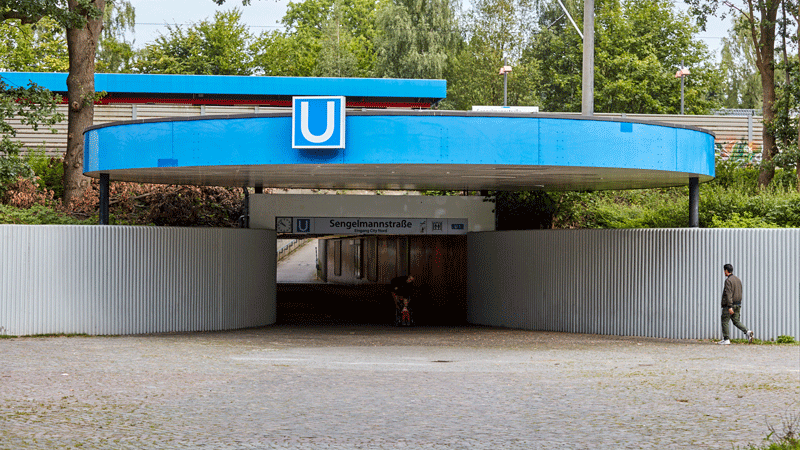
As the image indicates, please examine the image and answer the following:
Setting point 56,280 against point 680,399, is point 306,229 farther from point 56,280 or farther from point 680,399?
point 680,399

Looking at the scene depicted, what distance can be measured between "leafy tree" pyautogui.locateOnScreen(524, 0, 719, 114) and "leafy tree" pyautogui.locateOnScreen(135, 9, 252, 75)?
21.0 metres

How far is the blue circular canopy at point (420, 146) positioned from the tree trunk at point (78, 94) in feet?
21.9

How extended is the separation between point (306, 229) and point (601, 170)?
8.85m

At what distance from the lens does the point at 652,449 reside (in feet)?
23.3

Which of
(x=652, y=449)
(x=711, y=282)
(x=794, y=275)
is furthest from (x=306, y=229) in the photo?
(x=652, y=449)

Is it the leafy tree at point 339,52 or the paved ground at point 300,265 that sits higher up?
the leafy tree at point 339,52

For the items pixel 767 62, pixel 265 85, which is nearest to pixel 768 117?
pixel 767 62

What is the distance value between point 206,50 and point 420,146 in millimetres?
50276

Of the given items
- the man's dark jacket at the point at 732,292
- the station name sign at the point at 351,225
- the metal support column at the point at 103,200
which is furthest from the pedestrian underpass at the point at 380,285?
the man's dark jacket at the point at 732,292

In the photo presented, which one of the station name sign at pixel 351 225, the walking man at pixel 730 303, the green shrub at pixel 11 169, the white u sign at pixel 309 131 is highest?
the white u sign at pixel 309 131

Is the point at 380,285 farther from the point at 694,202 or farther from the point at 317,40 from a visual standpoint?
the point at 317,40

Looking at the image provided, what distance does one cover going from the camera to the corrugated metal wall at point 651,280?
16.0 metres

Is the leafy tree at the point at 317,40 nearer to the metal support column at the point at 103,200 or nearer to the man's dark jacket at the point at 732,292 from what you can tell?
the metal support column at the point at 103,200

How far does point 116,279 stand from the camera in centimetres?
1688
